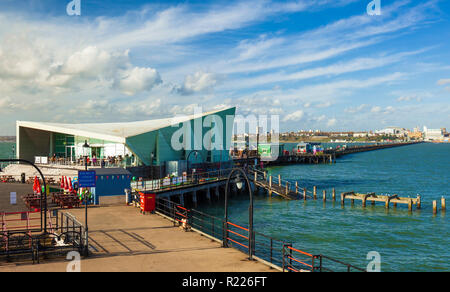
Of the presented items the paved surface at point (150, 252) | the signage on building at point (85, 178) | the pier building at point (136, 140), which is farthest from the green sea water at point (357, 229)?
the signage on building at point (85, 178)

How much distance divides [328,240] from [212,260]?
41.8ft

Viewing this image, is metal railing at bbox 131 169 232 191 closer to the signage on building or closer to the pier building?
the pier building

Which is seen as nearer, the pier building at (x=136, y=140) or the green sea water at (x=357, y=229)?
the green sea water at (x=357, y=229)

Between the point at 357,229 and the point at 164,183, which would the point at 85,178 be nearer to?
the point at 164,183

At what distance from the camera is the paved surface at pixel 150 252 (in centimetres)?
1094

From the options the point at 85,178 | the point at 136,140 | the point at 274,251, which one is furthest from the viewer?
the point at 136,140

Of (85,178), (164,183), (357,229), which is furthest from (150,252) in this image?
(164,183)

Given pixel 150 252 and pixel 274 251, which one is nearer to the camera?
pixel 150 252

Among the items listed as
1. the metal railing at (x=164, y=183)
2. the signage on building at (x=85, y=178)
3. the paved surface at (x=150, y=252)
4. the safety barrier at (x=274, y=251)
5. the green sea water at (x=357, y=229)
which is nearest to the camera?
the paved surface at (x=150, y=252)

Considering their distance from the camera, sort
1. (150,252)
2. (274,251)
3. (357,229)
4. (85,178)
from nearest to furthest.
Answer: (150,252)
(85,178)
(274,251)
(357,229)

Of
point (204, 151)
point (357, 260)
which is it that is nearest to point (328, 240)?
point (357, 260)

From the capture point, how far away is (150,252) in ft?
41.2

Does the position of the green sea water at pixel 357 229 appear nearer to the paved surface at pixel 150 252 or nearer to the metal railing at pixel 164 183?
the metal railing at pixel 164 183
